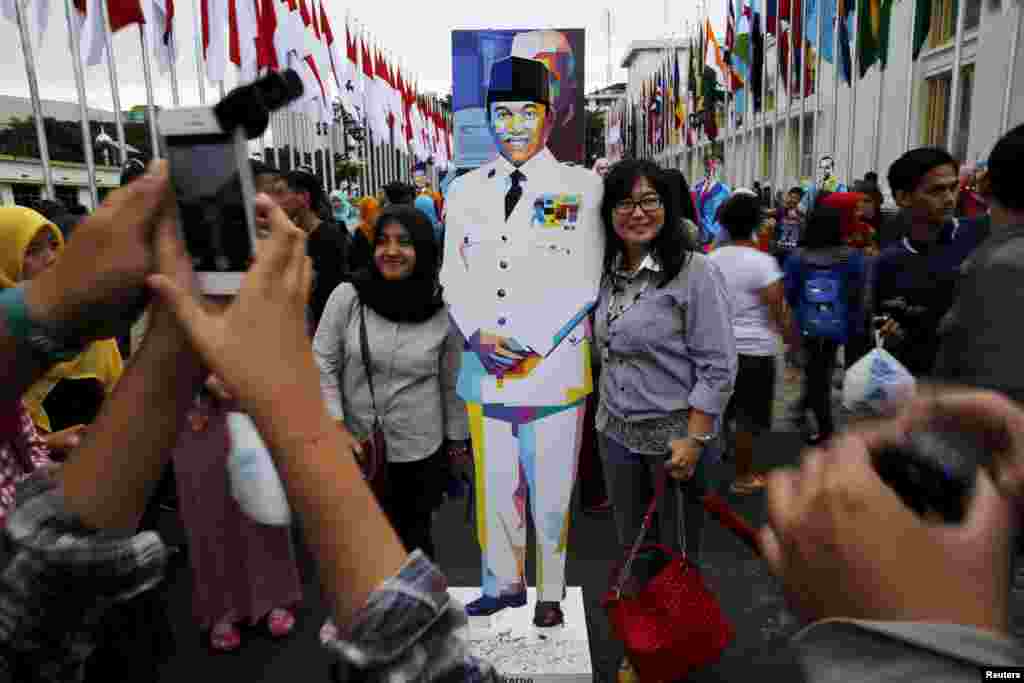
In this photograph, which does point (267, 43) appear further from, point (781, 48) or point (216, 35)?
point (781, 48)

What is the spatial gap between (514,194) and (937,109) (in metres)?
12.7

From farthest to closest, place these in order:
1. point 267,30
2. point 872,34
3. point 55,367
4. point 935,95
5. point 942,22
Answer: point 935,95, point 942,22, point 872,34, point 267,30, point 55,367

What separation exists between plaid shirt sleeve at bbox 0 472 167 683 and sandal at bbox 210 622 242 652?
2.52 meters

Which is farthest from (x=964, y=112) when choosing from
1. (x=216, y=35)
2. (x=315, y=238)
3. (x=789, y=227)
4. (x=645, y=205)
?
(x=645, y=205)

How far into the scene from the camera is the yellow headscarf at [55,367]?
191 centimetres

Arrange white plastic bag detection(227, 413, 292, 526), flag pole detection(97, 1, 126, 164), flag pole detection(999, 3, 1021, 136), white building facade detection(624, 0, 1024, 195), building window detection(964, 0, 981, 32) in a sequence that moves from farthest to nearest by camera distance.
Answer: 1. building window detection(964, 0, 981, 32)
2. white building facade detection(624, 0, 1024, 195)
3. flag pole detection(999, 3, 1021, 136)
4. flag pole detection(97, 1, 126, 164)
5. white plastic bag detection(227, 413, 292, 526)

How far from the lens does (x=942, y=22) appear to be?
12.3 meters

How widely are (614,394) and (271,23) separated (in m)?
8.94

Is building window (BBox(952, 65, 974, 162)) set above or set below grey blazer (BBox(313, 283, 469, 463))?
above

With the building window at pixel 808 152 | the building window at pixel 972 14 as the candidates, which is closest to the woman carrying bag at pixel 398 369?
the building window at pixel 972 14

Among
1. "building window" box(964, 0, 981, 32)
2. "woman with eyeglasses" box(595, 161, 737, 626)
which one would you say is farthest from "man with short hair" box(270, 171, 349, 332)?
"building window" box(964, 0, 981, 32)

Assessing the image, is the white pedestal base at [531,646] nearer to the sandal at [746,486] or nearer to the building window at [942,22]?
the sandal at [746,486]

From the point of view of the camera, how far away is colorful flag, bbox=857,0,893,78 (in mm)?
10055

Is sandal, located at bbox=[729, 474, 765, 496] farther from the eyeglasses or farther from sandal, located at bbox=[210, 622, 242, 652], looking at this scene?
sandal, located at bbox=[210, 622, 242, 652]
